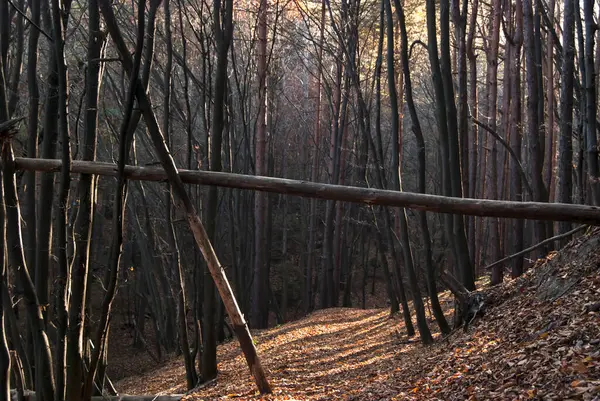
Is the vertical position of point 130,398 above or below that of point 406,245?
below

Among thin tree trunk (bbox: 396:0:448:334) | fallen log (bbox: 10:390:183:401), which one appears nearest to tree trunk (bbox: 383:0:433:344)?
thin tree trunk (bbox: 396:0:448:334)

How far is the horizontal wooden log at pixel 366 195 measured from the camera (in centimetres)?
518

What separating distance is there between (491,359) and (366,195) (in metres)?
1.90

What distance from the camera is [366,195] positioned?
229 inches

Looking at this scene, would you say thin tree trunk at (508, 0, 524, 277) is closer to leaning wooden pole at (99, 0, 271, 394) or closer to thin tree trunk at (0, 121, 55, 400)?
leaning wooden pole at (99, 0, 271, 394)

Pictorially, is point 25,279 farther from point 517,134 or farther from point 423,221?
point 517,134

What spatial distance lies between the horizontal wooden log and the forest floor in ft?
2.66

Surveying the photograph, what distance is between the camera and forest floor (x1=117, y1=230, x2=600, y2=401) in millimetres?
4363

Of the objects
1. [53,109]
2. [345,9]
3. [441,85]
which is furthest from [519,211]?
[345,9]

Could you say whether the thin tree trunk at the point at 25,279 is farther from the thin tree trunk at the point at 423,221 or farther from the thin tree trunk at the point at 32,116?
the thin tree trunk at the point at 423,221

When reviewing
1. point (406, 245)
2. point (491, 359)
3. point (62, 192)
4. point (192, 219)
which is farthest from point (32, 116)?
point (491, 359)

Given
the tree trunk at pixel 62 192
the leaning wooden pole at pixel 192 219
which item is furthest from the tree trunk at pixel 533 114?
the tree trunk at pixel 62 192

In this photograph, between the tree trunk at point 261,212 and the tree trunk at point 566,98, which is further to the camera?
the tree trunk at point 261,212

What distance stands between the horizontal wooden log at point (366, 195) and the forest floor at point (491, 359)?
2.66ft
